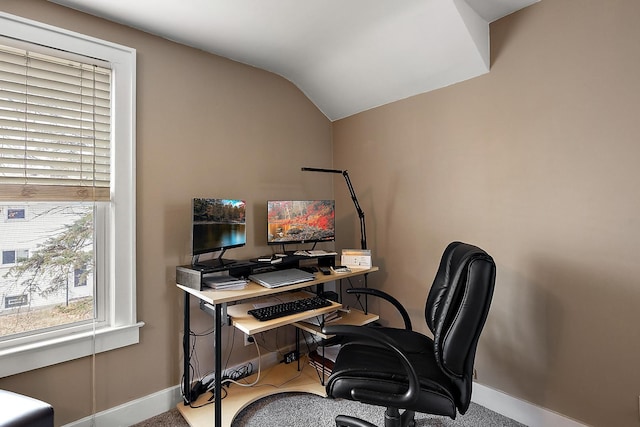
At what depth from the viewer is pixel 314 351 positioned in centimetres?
256

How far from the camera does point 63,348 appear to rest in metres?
1.69

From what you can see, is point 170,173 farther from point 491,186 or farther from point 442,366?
point 491,186

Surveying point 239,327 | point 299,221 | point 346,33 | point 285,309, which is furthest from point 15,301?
point 346,33

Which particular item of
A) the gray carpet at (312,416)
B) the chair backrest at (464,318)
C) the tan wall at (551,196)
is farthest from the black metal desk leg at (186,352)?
the tan wall at (551,196)

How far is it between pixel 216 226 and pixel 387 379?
1306mm

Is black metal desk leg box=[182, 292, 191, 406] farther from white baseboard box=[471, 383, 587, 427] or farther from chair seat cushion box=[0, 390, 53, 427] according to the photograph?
white baseboard box=[471, 383, 587, 427]

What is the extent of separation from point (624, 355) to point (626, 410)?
10.6 inches

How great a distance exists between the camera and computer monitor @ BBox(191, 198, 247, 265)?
6.23 ft

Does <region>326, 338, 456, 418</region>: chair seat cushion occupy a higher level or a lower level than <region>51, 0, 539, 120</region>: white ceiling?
lower

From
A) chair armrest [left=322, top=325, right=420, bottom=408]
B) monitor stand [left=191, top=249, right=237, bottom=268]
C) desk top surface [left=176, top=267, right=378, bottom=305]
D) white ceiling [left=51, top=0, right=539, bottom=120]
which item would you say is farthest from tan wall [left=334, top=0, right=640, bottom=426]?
monitor stand [left=191, top=249, right=237, bottom=268]

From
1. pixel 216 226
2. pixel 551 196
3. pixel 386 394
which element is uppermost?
pixel 551 196

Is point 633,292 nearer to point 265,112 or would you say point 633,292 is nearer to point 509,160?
point 509,160

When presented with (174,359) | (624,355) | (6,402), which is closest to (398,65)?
(624,355)

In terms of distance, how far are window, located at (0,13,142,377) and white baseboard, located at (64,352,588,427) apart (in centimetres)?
38
